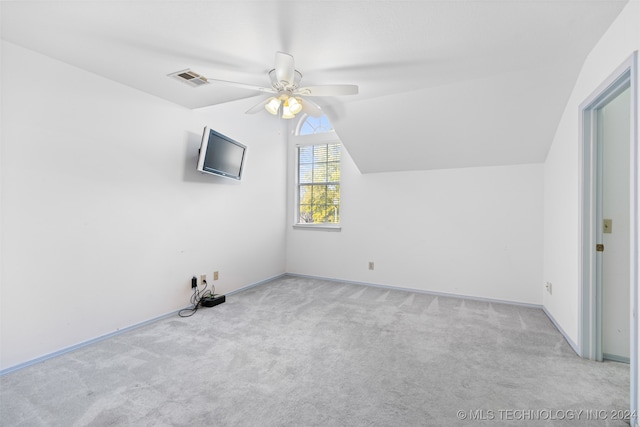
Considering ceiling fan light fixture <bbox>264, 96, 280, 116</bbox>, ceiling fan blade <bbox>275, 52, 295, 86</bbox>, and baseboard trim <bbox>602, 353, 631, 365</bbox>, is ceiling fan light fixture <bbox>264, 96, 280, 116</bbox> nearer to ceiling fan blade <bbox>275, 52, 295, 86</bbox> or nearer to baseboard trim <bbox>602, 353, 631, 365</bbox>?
ceiling fan blade <bbox>275, 52, 295, 86</bbox>

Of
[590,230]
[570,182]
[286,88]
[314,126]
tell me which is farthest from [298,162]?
[590,230]

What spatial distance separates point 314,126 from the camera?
5.03 meters

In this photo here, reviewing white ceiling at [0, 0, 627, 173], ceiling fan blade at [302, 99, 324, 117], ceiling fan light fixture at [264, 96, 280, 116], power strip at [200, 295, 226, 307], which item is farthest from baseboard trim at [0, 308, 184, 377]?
ceiling fan blade at [302, 99, 324, 117]

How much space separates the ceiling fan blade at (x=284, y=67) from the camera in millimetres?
1974

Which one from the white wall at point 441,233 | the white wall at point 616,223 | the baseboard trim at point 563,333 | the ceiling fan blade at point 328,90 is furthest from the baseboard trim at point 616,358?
the ceiling fan blade at point 328,90

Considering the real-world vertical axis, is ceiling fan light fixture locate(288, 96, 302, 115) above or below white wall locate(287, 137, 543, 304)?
above

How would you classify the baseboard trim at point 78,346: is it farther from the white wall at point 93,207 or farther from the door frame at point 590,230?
the door frame at point 590,230

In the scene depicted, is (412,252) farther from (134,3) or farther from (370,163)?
(134,3)

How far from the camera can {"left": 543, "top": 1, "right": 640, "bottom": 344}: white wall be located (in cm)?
181

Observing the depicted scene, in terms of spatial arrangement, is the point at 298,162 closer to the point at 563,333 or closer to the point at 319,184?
the point at 319,184

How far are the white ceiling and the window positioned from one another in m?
1.43

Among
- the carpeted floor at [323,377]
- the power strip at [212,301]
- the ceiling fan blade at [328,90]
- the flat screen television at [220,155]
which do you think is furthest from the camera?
the power strip at [212,301]

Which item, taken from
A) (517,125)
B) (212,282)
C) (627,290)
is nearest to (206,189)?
(212,282)

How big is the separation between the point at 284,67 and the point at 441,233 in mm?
3128
